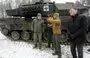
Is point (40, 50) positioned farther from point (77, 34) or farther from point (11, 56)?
point (77, 34)

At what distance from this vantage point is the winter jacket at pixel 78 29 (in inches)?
336

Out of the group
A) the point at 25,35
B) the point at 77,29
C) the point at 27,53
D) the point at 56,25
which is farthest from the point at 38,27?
the point at 77,29

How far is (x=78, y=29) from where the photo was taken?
8.61m

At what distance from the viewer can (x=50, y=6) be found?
16016 mm

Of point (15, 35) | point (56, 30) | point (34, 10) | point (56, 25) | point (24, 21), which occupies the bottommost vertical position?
point (15, 35)

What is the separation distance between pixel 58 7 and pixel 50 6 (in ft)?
4.17

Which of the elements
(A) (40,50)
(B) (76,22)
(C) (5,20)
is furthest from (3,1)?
(B) (76,22)

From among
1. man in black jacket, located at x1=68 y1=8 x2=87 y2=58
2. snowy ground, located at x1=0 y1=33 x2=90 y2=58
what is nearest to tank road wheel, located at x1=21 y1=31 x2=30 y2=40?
snowy ground, located at x1=0 y1=33 x2=90 y2=58

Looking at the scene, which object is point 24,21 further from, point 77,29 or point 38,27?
point 77,29

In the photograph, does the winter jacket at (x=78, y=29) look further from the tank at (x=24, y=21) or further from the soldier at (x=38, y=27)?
the tank at (x=24, y=21)

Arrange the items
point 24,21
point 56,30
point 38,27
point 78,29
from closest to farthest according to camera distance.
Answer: point 78,29, point 56,30, point 38,27, point 24,21

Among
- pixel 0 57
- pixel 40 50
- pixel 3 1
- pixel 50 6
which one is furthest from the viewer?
pixel 3 1

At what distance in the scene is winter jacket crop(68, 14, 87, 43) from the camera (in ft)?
28.0

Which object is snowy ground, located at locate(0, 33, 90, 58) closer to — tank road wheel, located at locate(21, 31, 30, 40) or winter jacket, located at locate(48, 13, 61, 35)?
winter jacket, located at locate(48, 13, 61, 35)
